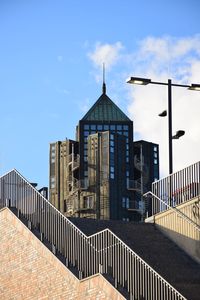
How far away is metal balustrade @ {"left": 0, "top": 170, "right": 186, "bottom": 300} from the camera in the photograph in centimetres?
2159

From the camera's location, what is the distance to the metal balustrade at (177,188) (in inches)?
1121

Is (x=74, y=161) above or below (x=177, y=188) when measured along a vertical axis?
above

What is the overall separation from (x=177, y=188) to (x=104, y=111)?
9836 cm

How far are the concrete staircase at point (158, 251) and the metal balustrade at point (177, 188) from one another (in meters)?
1.08

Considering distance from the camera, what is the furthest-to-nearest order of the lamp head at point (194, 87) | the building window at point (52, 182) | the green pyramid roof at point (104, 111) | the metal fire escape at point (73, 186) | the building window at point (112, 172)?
the green pyramid roof at point (104, 111)
the building window at point (52, 182)
the building window at point (112, 172)
the metal fire escape at point (73, 186)
the lamp head at point (194, 87)

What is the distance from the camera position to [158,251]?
86.0 feet

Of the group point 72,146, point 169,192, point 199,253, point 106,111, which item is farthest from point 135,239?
point 106,111

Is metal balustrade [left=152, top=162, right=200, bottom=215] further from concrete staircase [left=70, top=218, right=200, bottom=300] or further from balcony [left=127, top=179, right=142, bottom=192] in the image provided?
balcony [left=127, top=179, right=142, bottom=192]

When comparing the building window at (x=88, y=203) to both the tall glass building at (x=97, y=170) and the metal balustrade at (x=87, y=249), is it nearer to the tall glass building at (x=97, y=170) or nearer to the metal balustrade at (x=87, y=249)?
the tall glass building at (x=97, y=170)

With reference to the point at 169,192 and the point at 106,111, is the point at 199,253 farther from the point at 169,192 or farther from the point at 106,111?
the point at 106,111

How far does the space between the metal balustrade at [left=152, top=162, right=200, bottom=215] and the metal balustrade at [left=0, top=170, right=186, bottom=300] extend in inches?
152

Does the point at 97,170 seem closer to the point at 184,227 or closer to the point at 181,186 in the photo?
the point at 181,186

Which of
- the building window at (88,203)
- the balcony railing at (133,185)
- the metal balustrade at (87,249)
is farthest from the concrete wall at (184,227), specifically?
the balcony railing at (133,185)

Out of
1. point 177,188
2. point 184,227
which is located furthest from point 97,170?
point 184,227
